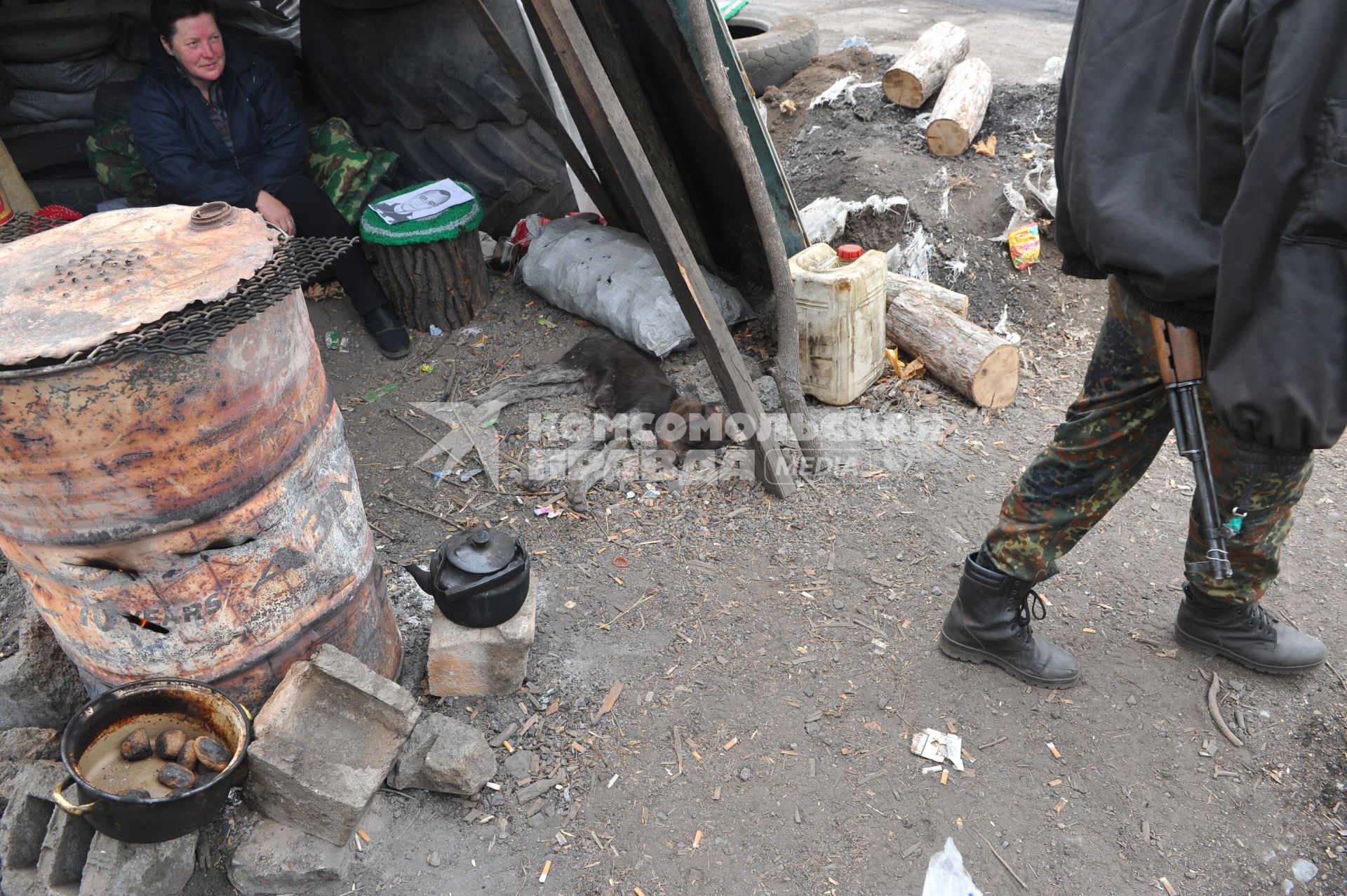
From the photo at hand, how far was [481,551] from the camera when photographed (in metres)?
2.72

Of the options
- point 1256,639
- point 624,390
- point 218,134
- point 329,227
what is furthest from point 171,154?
point 1256,639

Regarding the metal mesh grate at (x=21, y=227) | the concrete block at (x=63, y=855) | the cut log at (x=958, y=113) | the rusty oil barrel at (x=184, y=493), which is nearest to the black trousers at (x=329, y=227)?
the metal mesh grate at (x=21, y=227)

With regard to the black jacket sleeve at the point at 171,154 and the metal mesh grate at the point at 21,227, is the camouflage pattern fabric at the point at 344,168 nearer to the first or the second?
the black jacket sleeve at the point at 171,154

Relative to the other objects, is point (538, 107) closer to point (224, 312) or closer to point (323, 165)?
point (323, 165)

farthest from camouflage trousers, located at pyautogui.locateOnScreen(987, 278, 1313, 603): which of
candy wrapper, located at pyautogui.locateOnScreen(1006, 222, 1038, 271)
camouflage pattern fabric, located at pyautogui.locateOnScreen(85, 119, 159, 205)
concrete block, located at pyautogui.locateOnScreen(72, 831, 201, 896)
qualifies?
camouflage pattern fabric, located at pyautogui.locateOnScreen(85, 119, 159, 205)

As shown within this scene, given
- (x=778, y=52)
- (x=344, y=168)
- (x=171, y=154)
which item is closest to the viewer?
(x=171, y=154)

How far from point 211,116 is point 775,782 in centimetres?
439

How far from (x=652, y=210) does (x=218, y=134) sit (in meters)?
2.89

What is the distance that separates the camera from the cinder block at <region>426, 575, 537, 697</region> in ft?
9.04

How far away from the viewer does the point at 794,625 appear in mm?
3152

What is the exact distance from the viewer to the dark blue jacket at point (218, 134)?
449 centimetres

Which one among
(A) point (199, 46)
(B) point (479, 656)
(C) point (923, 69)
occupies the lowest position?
(B) point (479, 656)

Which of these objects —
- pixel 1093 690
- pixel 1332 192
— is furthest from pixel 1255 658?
pixel 1332 192

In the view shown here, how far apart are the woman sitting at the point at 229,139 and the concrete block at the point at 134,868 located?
3.13 meters
